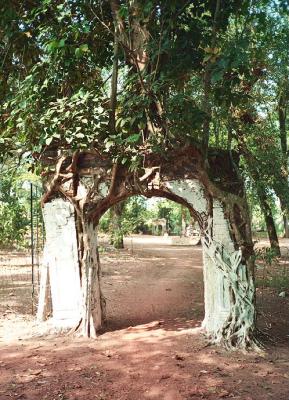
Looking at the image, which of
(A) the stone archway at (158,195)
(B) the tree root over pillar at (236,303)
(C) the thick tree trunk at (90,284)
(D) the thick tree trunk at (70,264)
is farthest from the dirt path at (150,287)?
(B) the tree root over pillar at (236,303)

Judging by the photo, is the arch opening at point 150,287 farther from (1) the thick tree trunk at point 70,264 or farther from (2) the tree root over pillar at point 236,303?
(2) the tree root over pillar at point 236,303

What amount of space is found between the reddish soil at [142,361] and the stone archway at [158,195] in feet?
1.46

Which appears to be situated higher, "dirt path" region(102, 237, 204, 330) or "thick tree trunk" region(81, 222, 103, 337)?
"thick tree trunk" region(81, 222, 103, 337)

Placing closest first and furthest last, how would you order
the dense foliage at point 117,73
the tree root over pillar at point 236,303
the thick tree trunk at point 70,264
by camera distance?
the dense foliage at point 117,73 → the tree root over pillar at point 236,303 → the thick tree trunk at point 70,264

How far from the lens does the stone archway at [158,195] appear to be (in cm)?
638

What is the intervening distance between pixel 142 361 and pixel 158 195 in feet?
7.99

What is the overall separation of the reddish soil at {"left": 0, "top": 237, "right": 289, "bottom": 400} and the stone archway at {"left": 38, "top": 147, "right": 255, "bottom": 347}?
446 millimetres

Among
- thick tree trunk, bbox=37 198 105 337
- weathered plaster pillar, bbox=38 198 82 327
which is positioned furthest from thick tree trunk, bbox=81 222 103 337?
weathered plaster pillar, bbox=38 198 82 327

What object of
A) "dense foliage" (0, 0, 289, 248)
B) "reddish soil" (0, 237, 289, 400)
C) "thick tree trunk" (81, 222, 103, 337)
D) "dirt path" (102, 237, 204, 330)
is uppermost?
"dense foliage" (0, 0, 289, 248)

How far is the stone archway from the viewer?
6383 mm

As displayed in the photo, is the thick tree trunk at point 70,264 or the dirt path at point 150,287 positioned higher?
the thick tree trunk at point 70,264

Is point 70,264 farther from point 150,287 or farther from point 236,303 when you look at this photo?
point 150,287

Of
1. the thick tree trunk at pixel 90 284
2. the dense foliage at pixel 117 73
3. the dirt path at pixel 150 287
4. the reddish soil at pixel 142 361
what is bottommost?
the reddish soil at pixel 142 361

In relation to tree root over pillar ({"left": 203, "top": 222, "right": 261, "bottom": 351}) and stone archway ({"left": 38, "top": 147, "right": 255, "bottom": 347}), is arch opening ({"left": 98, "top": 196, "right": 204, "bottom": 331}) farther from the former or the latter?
tree root over pillar ({"left": 203, "top": 222, "right": 261, "bottom": 351})
